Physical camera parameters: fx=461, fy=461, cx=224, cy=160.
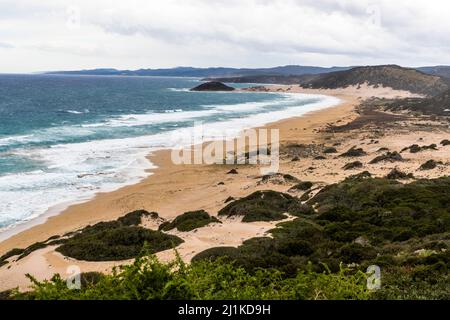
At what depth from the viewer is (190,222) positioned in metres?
17.7

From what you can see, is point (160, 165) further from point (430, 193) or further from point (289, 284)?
point (289, 284)

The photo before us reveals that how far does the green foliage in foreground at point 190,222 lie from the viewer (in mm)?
17270

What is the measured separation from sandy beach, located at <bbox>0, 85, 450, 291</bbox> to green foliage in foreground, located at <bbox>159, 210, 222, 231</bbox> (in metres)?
0.41

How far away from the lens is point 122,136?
48875 millimetres

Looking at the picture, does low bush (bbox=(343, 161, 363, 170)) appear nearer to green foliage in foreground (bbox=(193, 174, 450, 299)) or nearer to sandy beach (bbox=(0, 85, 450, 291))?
sandy beach (bbox=(0, 85, 450, 291))

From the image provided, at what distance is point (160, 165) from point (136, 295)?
28.1 m

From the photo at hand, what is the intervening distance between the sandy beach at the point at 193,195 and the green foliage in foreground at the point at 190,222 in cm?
41

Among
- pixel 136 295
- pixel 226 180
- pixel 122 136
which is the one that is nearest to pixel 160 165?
pixel 226 180

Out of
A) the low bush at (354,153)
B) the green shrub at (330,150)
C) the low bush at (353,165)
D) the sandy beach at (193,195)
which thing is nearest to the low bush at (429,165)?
the sandy beach at (193,195)

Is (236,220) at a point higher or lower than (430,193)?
lower

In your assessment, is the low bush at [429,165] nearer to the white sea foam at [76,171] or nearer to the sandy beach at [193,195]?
the sandy beach at [193,195]

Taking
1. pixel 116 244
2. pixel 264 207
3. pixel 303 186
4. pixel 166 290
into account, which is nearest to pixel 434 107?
pixel 303 186

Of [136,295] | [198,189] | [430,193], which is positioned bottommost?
[198,189]

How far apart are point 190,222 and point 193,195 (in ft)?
25.2
